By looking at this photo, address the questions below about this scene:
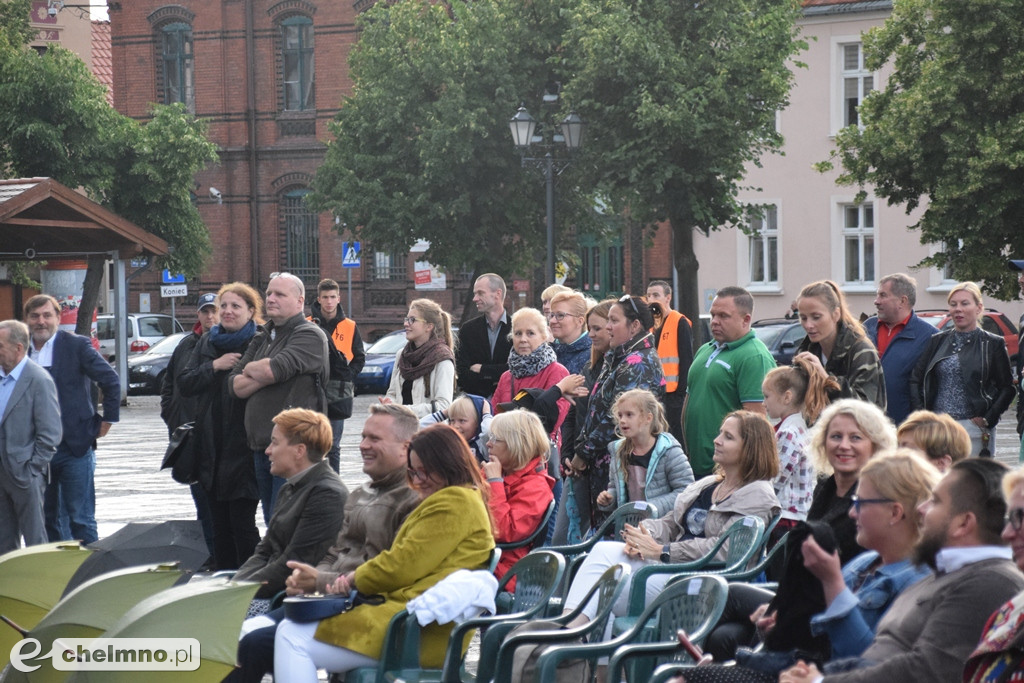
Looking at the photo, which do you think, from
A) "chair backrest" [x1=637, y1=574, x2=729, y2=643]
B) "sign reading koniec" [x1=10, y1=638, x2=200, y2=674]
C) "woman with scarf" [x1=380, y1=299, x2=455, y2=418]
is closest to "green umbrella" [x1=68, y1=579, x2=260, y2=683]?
"sign reading koniec" [x1=10, y1=638, x2=200, y2=674]

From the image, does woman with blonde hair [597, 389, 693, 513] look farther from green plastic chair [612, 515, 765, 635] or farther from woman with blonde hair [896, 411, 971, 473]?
woman with blonde hair [896, 411, 971, 473]

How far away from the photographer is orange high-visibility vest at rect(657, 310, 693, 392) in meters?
11.0

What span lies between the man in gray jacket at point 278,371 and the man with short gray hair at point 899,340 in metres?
3.78

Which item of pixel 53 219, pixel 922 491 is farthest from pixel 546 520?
pixel 53 219

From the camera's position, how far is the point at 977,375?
10305 millimetres

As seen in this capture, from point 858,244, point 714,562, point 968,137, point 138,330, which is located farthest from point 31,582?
point 858,244

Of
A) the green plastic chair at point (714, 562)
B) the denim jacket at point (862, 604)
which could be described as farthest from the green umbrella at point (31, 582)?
the denim jacket at point (862, 604)

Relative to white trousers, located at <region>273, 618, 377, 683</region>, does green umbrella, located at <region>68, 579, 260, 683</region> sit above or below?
above

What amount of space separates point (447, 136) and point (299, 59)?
1518 centimetres

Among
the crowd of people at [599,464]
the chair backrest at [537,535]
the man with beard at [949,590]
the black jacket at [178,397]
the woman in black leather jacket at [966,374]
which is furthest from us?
the black jacket at [178,397]

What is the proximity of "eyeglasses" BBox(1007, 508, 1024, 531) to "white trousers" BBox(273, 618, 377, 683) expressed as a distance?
2.98 meters

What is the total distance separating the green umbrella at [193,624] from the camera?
5207mm

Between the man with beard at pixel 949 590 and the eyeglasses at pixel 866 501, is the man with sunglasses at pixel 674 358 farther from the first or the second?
the man with beard at pixel 949 590

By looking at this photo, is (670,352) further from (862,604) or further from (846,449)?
(862,604)
